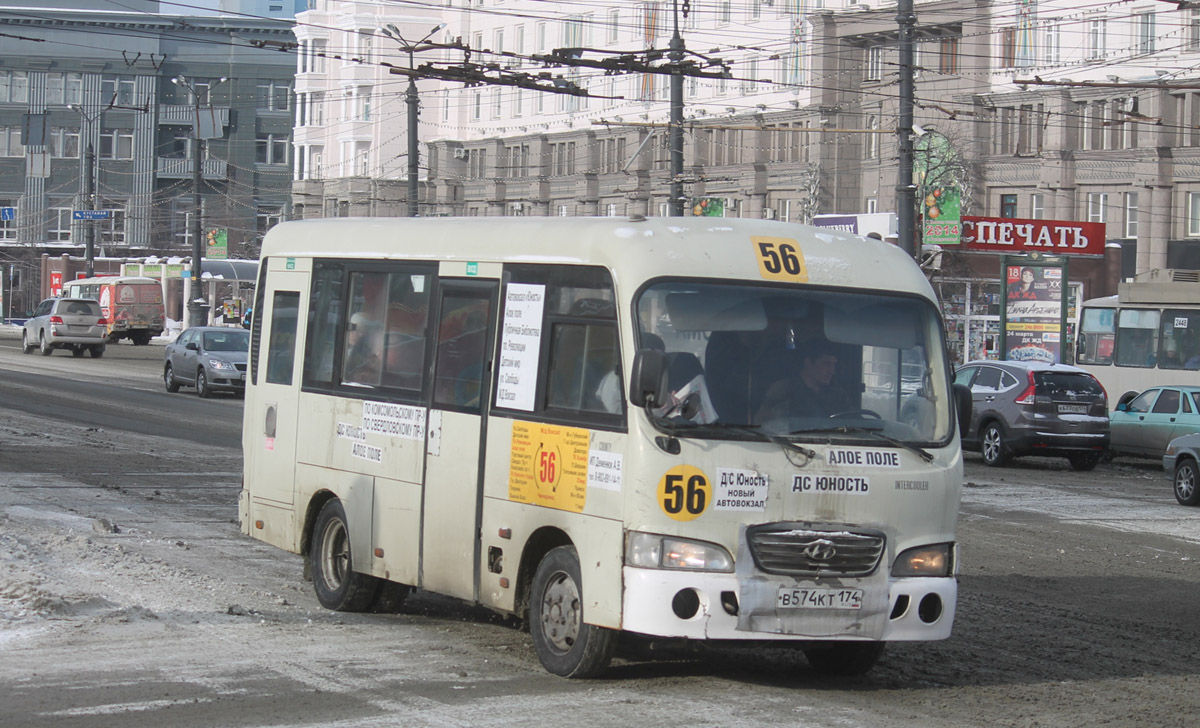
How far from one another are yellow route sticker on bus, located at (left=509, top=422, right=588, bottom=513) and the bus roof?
87 centimetres

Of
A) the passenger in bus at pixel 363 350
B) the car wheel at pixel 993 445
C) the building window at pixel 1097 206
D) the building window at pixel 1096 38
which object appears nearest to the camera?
the passenger in bus at pixel 363 350

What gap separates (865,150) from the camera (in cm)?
6450

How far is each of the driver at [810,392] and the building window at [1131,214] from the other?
50920 mm

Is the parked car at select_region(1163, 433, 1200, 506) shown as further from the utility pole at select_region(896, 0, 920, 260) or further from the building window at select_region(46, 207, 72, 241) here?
the building window at select_region(46, 207, 72, 241)

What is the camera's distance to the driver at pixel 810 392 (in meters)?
8.20

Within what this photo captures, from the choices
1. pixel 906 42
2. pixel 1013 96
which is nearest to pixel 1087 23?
pixel 1013 96

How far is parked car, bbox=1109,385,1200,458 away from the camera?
25922 mm

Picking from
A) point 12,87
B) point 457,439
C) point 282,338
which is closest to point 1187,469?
point 282,338

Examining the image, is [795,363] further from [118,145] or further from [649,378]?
[118,145]

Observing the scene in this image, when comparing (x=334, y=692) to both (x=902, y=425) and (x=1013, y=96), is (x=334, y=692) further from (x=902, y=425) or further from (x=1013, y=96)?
(x=1013, y=96)

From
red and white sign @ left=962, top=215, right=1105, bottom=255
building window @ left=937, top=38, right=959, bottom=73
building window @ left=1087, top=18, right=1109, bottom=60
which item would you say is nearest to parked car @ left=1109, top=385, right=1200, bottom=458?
red and white sign @ left=962, top=215, right=1105, bottom=255

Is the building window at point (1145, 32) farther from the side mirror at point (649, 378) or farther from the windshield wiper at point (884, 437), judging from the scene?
the side mirror at point (649, 378)

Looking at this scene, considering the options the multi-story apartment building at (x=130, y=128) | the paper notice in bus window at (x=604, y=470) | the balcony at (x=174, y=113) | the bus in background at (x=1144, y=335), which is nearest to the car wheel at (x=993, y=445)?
the bus in background at (x=1144, y=335)

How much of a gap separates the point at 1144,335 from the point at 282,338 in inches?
1016
